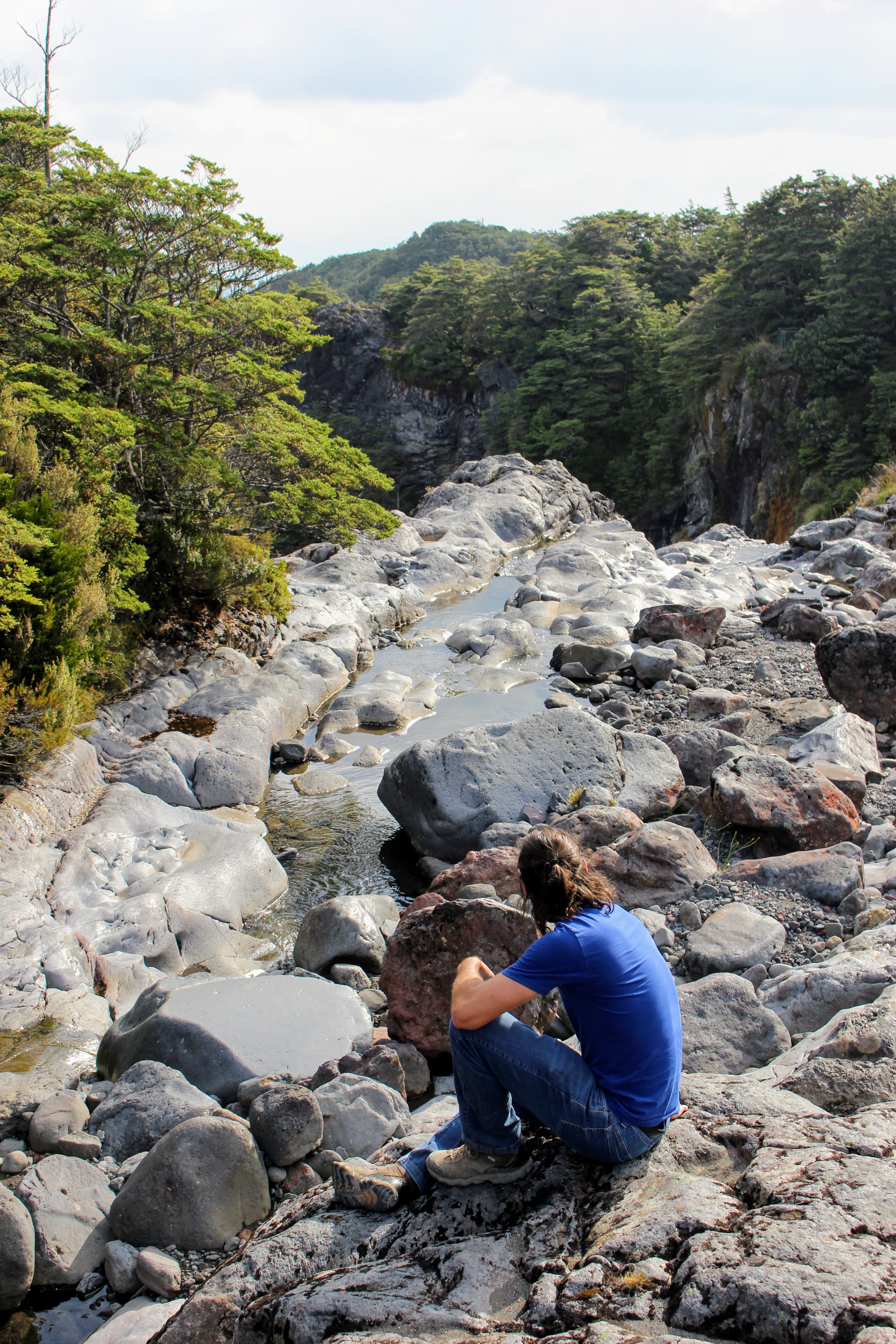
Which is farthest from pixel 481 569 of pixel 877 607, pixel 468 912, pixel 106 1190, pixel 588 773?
pixel 106 1190

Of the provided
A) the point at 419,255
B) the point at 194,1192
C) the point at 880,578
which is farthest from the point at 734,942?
the point at 419,255

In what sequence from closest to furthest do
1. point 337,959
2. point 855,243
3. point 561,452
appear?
1. point 337,959
2. point 855,243
3. point 561,452

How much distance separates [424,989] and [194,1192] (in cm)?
169

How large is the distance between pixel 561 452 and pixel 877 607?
26789mm

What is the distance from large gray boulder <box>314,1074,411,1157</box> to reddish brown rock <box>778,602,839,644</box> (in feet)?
38.0

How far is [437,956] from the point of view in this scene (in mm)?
5191

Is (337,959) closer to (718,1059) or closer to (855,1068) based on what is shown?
(718,1059)

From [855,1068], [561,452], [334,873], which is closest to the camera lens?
[855,1068]

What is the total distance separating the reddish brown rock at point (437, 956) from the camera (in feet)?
16.5

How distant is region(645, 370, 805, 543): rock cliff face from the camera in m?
31.6

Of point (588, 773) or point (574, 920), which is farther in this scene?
point (588, 773)

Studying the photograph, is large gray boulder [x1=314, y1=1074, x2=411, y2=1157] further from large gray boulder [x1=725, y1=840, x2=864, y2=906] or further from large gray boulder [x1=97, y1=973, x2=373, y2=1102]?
large gray boulder [x1=725, y1=840, x2=864, y2=906]

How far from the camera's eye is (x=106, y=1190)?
416cm

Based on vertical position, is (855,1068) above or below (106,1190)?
above
